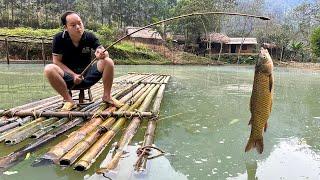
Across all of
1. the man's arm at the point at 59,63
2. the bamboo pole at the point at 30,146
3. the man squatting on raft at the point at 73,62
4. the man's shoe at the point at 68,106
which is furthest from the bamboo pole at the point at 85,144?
the man's arm at the point at 59,63

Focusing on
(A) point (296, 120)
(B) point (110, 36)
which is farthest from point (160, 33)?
(A) point (296, 120)

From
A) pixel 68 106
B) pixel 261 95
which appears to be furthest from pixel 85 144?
pixel 68 106

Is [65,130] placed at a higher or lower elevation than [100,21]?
lower

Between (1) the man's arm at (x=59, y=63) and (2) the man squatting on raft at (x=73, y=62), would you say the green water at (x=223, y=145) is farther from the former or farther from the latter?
(1) the man's arm at (x=59, y=63)

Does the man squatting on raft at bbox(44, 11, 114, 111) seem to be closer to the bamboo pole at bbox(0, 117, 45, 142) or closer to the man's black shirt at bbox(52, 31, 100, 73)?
the man's black shirt at bbox(52, 31, 100, 73)

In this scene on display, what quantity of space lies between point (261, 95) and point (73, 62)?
9.65 feet

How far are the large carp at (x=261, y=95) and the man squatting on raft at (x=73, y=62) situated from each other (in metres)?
2.29

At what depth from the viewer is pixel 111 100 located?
495cm

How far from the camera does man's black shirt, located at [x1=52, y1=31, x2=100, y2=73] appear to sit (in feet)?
15.4

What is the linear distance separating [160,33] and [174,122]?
35144 millimetres

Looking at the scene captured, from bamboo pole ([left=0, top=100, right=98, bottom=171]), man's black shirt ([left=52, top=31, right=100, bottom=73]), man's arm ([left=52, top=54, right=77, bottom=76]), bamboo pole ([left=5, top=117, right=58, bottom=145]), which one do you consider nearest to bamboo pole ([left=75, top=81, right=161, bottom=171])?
bamboo pole ([left=0, top=100, right=98, bottom=171])

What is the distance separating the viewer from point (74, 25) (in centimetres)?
457

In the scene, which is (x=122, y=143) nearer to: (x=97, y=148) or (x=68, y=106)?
(x=97, y=148)

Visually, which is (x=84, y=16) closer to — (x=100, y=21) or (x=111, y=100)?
(x=100, y=21)
